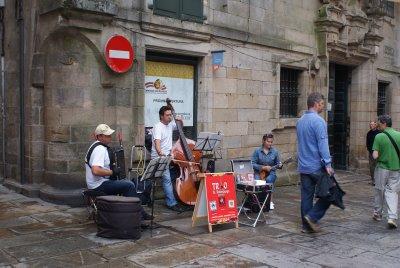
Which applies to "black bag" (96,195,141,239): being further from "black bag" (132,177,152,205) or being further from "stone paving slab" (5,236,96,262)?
"black bag" (132,177,152,205)

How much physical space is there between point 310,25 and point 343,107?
3.66m

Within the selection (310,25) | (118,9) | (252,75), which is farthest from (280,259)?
(310,25)

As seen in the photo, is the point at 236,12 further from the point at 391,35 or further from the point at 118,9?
the point at 391,35

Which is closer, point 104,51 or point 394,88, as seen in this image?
point 104,51

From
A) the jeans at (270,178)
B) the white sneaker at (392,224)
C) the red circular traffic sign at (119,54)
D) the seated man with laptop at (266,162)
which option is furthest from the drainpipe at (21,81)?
the white sneaker at (392,224)

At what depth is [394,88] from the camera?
17453mm

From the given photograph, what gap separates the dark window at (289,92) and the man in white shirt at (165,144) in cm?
502

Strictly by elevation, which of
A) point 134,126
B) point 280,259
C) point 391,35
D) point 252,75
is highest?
point 391,35

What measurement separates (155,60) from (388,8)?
33.6 ft

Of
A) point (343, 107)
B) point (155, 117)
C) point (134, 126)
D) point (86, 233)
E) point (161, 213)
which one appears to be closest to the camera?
point (86, 233)

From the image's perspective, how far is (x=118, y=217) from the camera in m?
6.27

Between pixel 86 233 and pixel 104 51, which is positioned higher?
pixel 104 51

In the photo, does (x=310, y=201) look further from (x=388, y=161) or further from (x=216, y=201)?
(x=388, y=161)

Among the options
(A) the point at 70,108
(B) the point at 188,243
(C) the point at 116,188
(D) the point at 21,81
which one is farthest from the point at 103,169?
(D) the point at 21,81
